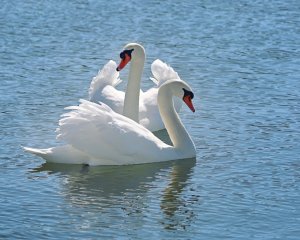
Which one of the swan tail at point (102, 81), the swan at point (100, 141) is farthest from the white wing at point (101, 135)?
the swan tail at point (102, 81)

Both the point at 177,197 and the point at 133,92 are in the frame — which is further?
the point at 133,92

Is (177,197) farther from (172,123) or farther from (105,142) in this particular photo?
(172,123)

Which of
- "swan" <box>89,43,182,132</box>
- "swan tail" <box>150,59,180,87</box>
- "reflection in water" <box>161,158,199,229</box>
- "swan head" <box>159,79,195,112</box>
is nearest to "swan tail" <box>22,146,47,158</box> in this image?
"reflection in water" <box>161,158,199,229</box>

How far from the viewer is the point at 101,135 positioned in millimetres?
11875

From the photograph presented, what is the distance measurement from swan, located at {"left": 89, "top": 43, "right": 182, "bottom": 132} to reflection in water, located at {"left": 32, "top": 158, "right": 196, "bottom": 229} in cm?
139

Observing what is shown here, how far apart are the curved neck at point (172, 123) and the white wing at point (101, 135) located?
0.51 m

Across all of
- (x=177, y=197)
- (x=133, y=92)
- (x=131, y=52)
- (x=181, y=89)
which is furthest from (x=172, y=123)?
(x=177, y=197)

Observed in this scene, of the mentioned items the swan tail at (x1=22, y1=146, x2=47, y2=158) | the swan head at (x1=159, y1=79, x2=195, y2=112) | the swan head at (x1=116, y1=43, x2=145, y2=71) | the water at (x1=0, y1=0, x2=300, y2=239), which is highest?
the swan head at (x1=116, y1=43, x2=145, y2=71)

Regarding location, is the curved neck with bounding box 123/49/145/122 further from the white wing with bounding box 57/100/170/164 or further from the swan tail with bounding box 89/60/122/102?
the white wing with bounding box 57/100/170/164

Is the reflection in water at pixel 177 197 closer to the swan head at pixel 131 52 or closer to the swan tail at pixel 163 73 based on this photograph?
the swan head at pixel 131 52

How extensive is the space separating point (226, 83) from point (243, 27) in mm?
4833

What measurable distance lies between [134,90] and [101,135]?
167 centimetres

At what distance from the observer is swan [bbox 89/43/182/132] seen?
13391mm

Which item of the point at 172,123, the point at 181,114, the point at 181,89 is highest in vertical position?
the point at 181,89
